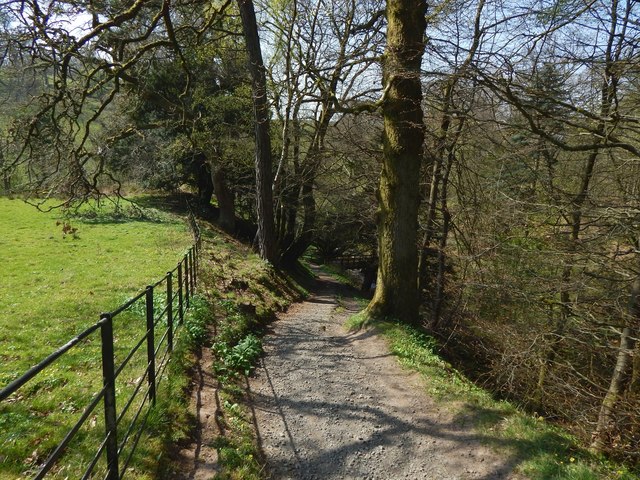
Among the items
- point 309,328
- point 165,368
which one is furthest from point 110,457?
point 309,328

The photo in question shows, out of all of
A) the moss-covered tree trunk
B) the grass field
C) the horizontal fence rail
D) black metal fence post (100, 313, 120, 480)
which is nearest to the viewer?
the horizontal fence rail

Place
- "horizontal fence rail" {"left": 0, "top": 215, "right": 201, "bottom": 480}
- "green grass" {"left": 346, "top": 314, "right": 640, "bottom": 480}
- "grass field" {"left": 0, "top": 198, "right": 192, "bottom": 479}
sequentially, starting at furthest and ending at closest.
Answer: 1. "grass field" {"left": 0, "top": 198, "right": 192, "bottom": 479}
2. "green grass" {"left": 346, "top": 314, "right": 640, "bottom": 480}
3. "horizontal fence rail" {"left": 0, "top": 215, "right": 201, "bottom": 480}

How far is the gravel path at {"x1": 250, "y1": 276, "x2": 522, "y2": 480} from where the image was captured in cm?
444

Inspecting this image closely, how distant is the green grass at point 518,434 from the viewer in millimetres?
4066

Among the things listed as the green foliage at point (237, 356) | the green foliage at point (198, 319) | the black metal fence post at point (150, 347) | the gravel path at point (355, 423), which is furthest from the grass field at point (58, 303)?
the gravel path at point (355, 423)

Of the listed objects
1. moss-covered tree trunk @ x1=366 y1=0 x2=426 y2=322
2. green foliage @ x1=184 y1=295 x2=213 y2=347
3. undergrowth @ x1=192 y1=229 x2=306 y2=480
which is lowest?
undergrowth @ x1=192 y1=229 x2=306 y2=480

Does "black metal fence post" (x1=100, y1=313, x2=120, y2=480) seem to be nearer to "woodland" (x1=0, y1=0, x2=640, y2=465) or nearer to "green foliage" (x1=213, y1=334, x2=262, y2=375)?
"green foliage" (x1=213, y1=334, x2=262, y2=375)

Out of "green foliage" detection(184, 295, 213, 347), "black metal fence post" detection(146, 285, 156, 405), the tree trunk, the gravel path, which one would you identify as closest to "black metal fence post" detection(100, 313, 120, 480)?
"black metal fence post" detection(146, 285, 156, 405)

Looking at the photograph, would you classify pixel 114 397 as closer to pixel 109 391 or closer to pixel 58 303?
pixel 109 391

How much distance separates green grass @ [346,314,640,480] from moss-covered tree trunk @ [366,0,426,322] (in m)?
1.92

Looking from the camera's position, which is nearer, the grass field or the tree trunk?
the grass field

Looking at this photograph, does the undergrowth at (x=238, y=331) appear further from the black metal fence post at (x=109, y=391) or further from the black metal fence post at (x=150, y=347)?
the black metal fence post at (x=109, y=391)

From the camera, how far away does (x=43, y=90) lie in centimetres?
816

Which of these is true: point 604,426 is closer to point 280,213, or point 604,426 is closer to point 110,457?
point 110,457
